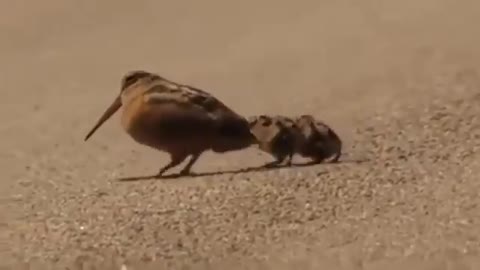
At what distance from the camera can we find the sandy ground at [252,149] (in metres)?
1.61

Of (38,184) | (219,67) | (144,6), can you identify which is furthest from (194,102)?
(144,6)

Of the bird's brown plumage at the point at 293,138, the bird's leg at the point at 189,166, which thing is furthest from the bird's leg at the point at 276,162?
the bird's leg at the point at 189,166

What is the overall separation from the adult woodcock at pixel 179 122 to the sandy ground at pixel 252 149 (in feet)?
0.23

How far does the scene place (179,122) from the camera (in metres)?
1.74

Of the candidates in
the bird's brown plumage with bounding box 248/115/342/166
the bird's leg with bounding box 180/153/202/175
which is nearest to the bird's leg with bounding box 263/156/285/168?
the bird's brown plumage with bounding box 248/115/342/166

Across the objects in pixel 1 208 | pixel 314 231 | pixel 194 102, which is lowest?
pixel 1 208

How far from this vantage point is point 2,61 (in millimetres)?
2775

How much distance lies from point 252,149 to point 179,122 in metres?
0.21

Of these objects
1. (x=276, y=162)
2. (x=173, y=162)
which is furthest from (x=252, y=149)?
(x=173, y=162)

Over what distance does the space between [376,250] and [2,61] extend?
149cm

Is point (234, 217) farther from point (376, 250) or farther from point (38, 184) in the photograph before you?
point (38, 184)

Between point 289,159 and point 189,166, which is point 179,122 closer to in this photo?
point 189,166

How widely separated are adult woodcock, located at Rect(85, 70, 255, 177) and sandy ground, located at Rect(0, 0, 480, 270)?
71 mm

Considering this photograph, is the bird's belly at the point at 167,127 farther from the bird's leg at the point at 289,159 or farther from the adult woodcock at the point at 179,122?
the bird's leg at the point at 289,159
